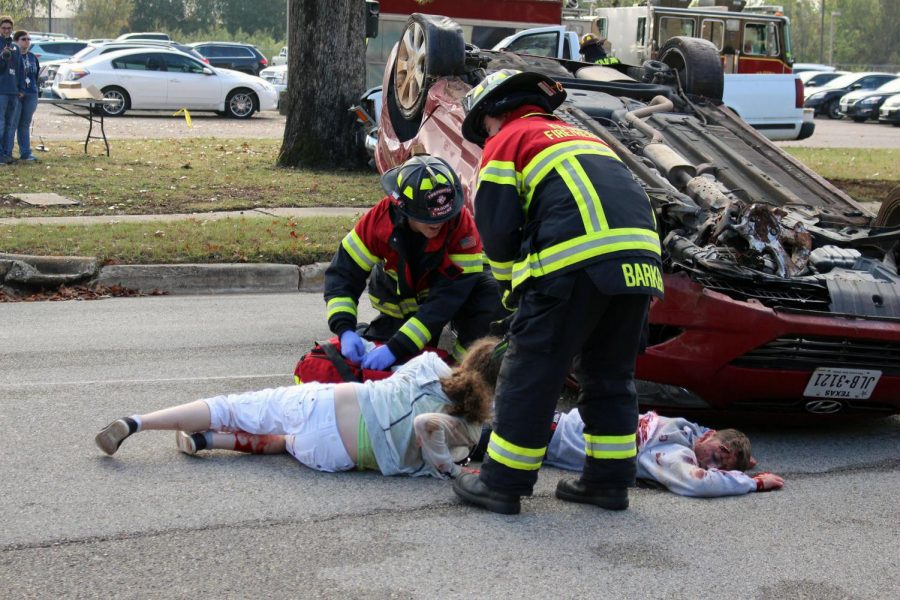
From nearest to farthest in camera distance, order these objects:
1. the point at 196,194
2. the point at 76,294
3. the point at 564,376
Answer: the point at 564,376 → the point at 76,294 → the point at 196,194

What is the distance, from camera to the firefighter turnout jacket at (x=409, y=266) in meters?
5.62

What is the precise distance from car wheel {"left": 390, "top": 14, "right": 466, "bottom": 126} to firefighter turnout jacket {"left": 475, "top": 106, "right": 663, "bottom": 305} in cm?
339

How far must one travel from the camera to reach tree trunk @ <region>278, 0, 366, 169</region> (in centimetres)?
1511

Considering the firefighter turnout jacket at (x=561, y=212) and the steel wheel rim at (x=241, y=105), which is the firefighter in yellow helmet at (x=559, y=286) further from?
the steel wheel rim at (x=241, y=105)

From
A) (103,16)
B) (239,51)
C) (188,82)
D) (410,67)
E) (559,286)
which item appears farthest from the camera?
(103,16)

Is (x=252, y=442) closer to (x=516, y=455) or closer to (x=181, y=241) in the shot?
(x=516, y=455)

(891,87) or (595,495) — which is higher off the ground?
(891,87)

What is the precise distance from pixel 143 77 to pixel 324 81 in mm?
11281

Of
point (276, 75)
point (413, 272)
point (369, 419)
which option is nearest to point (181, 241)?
point (413, 272)

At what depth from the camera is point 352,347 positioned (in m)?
5.44

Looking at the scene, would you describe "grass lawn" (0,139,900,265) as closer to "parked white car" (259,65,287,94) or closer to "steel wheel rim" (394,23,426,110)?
"steel wheel rim" (394,23,426,110)

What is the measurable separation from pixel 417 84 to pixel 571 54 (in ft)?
35.4

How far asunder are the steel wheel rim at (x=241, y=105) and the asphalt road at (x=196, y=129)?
24 cm

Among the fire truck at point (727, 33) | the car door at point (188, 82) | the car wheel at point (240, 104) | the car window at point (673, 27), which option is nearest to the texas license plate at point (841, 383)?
the fire truck at point (727, 33)
